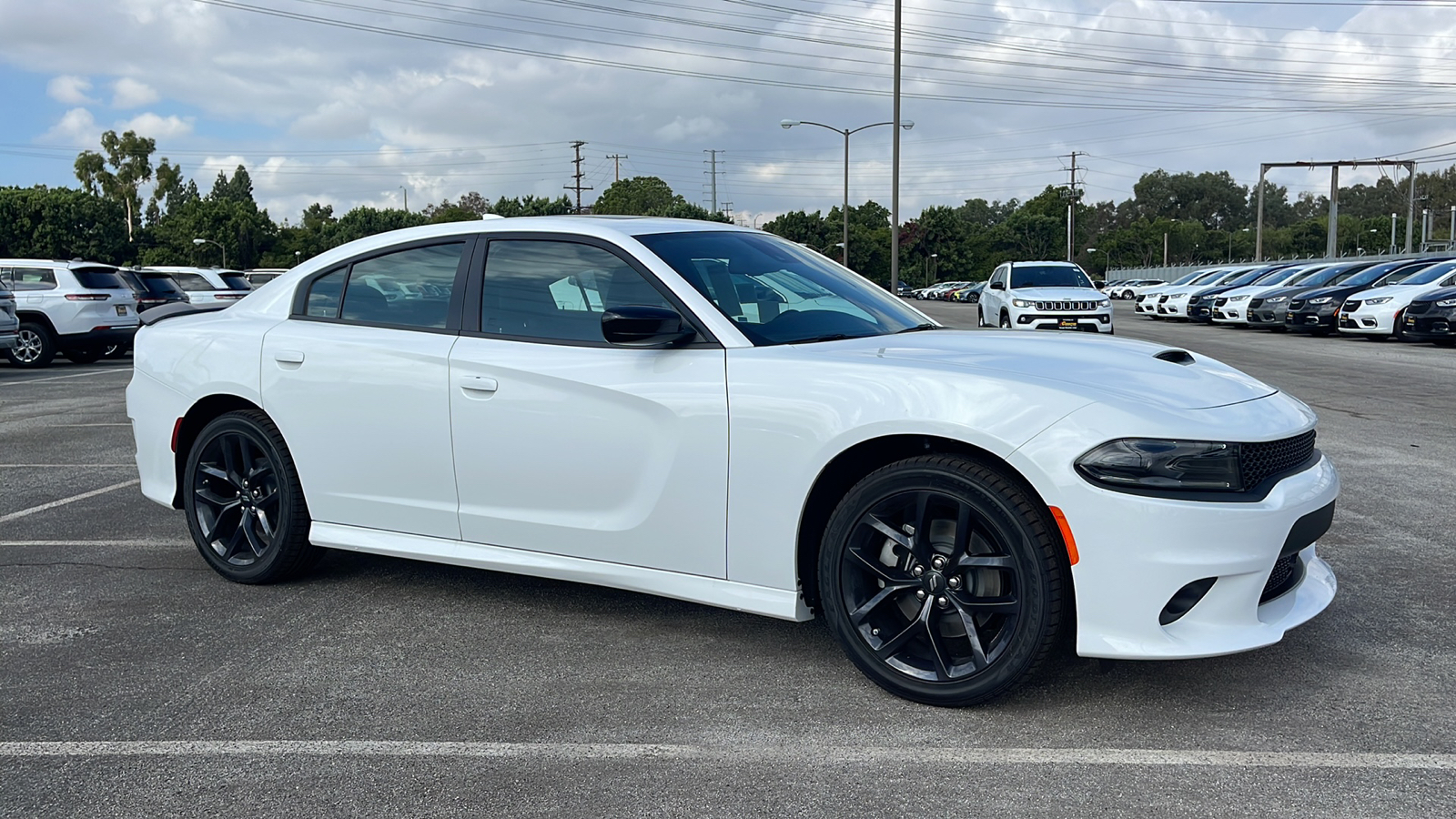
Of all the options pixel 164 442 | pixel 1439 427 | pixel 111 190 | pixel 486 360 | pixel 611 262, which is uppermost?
pixel 111 190

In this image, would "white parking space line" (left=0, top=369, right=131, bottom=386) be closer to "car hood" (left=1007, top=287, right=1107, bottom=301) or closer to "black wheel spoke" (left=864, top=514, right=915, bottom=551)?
"car hood" (left=1007, top=287, right=1107, bottom=301)

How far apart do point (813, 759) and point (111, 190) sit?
119 m

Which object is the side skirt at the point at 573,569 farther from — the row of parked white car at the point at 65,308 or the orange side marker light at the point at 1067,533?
the row of parked white car at the point at 65,308

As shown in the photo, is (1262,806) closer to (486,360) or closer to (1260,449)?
(1260,449)

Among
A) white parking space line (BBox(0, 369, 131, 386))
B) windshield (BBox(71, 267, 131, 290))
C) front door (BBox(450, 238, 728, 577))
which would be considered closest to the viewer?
front door (BBox(450, 238, 728, 577))

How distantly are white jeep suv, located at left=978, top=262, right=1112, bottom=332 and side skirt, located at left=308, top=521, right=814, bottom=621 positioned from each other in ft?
45.4

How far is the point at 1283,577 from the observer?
11.1 ft

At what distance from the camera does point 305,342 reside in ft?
15.1

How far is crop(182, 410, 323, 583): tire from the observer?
4.66 m

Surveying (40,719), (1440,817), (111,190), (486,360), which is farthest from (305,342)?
(111,190)

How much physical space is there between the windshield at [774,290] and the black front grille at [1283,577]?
1.53 meters

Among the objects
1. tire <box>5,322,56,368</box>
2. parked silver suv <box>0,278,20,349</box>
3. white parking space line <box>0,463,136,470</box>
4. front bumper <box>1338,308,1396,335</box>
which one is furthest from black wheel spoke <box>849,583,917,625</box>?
front bumper <box>1338,308,1396,335</box>

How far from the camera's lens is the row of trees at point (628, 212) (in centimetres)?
8825

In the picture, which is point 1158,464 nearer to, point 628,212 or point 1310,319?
point 1310,319
